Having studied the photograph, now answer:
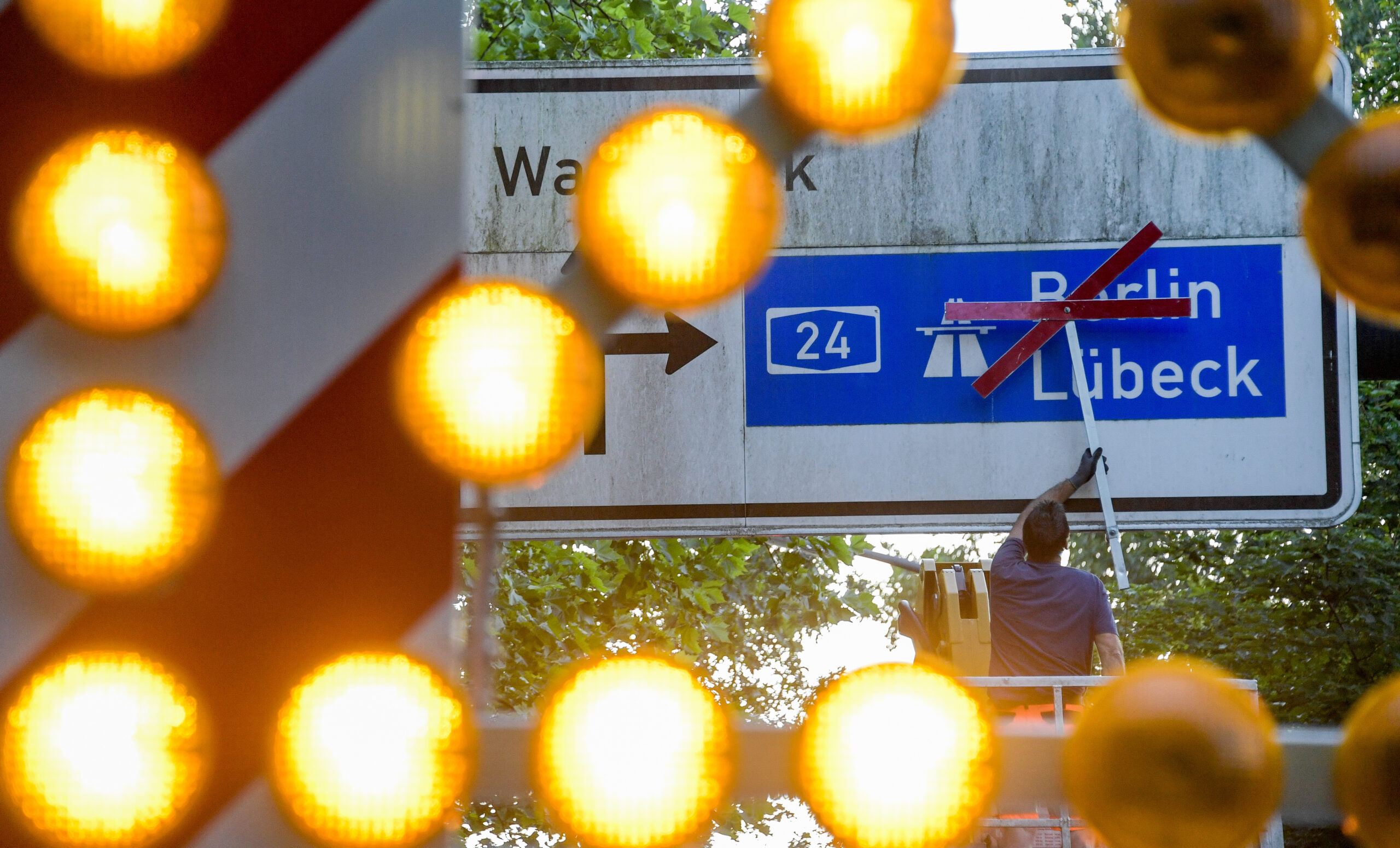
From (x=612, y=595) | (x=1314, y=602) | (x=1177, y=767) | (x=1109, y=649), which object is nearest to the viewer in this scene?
(x=1177, y=767)

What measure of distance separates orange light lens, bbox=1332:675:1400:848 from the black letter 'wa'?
2.96m

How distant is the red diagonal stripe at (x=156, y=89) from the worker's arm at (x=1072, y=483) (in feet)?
9.14

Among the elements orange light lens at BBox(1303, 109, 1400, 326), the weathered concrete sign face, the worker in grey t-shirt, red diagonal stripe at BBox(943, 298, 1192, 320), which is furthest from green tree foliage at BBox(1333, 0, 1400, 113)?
orange light lens at BBox(1303, 109, 1400, 326)

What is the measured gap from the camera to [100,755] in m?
0.58

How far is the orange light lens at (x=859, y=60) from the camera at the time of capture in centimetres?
59

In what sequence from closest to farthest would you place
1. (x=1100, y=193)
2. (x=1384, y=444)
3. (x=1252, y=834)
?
(x=1252, y=834), (x=1100, y=193), (x=1384, y=444)

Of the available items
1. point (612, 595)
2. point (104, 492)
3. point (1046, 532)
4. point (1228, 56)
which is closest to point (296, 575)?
point (104, 492)

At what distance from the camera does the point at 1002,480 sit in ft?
10.9

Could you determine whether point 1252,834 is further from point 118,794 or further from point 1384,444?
point 1384,444

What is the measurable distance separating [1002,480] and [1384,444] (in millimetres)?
11252

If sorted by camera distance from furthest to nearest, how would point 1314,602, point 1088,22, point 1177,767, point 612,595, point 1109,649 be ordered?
point 1088,22, point 1314,602, point 612,595, point 1109,649, point 1177,767

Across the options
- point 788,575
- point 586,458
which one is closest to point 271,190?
point 586,458

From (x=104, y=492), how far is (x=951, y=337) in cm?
296

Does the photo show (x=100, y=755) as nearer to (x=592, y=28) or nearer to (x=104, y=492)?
(x=104, y=492)
